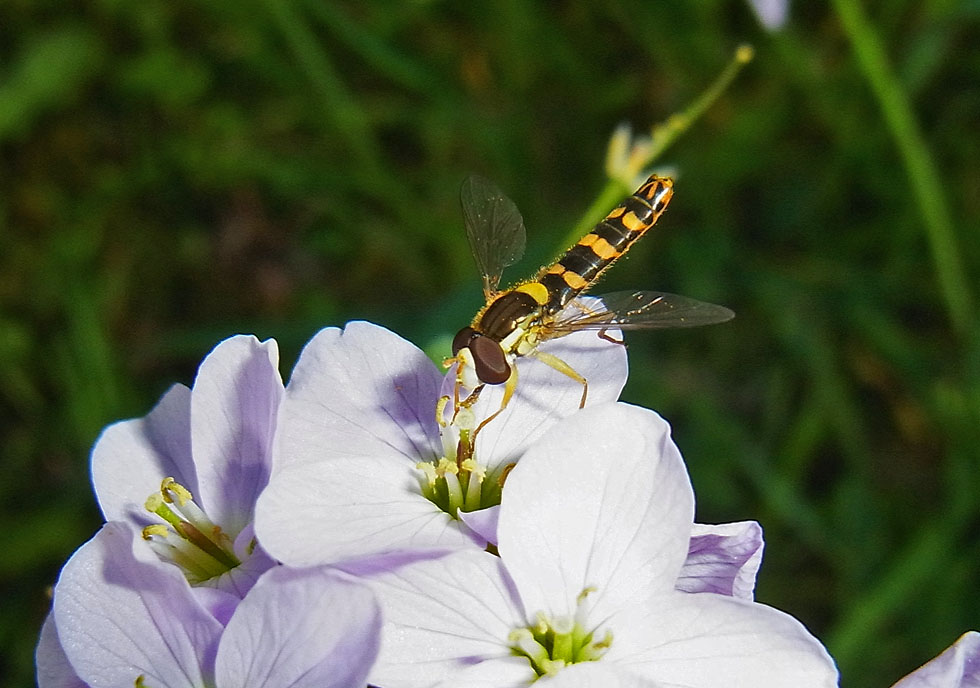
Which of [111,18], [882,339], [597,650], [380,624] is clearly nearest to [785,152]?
[882,339]

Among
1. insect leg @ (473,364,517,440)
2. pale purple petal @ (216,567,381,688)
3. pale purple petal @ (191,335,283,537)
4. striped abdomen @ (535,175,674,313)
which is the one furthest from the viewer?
striped abdomen @ (535,175,674,313)

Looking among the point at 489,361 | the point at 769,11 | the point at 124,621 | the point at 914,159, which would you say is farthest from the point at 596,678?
the point at 914,159

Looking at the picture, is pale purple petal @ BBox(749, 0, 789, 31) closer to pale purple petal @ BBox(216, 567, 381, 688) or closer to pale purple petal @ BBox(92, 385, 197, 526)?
pale purple petal @ BBox(92, 385, 197, 526)

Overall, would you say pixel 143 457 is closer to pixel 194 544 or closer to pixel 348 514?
pixel 194 544

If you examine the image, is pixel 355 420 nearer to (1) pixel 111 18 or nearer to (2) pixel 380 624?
(2) pixel 380 624

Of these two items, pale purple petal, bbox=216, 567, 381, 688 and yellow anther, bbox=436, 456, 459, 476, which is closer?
pale purple petal, bbox=216, 567, 381, 688

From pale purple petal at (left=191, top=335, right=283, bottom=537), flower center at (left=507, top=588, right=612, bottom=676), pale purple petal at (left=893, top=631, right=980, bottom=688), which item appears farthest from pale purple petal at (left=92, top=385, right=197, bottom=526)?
pale purple petal at (left=893, top=631, right=980, bottom=688)

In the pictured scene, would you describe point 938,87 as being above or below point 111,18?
below
